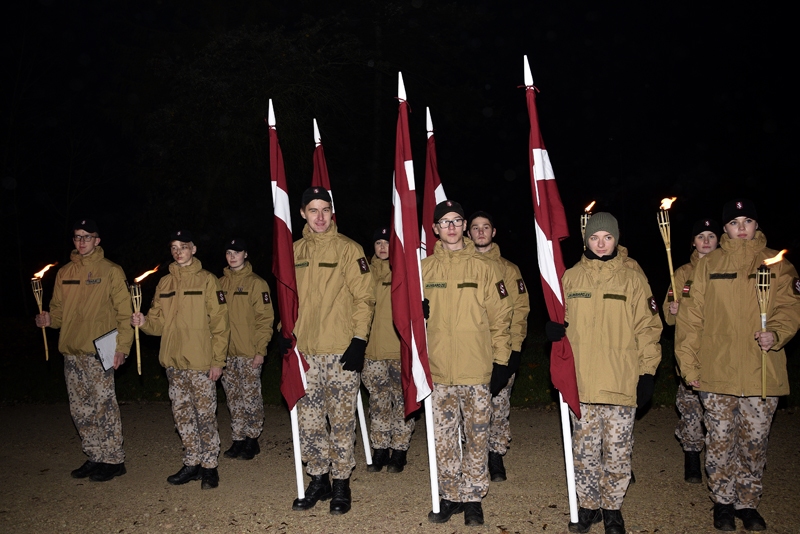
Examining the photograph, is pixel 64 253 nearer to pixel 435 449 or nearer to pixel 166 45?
pixel 166 45

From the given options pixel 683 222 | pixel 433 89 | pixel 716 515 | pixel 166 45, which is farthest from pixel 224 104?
pixel 683 222

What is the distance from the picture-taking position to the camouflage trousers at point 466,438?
5.26 m

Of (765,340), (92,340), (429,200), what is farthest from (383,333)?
(765,340)

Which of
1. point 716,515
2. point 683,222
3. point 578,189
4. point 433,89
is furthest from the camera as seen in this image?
point 578,189

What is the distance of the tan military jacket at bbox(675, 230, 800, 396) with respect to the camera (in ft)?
16.6

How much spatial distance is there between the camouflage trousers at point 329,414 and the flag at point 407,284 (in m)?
0.59

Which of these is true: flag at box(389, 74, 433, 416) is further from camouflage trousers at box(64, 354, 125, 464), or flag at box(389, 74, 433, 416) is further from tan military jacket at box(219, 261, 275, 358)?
camouflage trousers at box(64, 354, 125, 464)

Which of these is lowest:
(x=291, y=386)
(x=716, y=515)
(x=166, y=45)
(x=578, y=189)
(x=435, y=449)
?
(x=716, y=515)

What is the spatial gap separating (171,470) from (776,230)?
2338 centimetres

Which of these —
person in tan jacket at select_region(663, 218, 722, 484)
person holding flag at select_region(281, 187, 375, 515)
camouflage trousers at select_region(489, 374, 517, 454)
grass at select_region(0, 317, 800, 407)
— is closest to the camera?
person holding flag at select_region(281, 187, 375, 515)

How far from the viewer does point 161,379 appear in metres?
11.8

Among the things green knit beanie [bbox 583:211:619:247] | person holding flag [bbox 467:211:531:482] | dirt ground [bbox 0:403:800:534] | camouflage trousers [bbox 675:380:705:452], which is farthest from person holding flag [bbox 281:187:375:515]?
camouflage trousers [bbox 675:380:705:452]

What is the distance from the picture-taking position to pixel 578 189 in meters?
36.0

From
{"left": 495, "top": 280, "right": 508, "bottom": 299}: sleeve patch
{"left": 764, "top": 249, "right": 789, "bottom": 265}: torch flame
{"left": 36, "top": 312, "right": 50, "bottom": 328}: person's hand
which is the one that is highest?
{"left": 764, "top": 249, "right": 789, "bottom": 265}: torch flame
